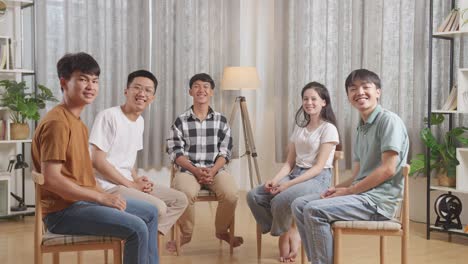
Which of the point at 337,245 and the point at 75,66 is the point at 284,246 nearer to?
the point at 337,245

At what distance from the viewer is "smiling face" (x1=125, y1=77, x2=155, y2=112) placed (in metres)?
3.62

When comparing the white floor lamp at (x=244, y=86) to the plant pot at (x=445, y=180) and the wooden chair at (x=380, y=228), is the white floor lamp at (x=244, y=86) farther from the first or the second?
the wooden chair at (x=380, y=228)

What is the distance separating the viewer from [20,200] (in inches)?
206

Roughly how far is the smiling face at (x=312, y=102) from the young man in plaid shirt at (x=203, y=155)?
0.69 meters

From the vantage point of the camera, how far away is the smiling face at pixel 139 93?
362 centimetres

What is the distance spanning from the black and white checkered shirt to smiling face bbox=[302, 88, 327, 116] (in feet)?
2.36

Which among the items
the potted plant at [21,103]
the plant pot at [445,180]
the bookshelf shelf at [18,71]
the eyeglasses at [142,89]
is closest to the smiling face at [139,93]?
the eyeglasses at [142,89]

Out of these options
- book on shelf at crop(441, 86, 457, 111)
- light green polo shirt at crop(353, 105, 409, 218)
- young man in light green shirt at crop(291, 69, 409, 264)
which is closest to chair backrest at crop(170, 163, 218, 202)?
young man in light green shirt at crop(291, 69, 409, 264)

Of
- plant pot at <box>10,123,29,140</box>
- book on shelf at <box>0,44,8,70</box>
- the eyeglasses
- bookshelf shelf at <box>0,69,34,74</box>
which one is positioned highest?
book on shelf at <box>0,44,8,70</box>

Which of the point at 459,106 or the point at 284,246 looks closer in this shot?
the point at 284,246

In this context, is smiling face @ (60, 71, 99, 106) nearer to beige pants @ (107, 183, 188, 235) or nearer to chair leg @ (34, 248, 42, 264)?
chair leg @ (34, 248, 42, 264)

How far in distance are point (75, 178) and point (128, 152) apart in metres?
0.84

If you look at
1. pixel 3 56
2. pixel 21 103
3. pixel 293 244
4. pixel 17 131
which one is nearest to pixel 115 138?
pixel 293 244

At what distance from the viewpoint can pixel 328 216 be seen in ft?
9.96
